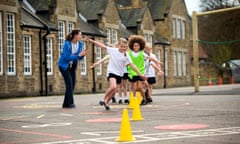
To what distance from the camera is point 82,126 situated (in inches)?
473

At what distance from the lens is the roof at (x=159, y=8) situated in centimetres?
6388

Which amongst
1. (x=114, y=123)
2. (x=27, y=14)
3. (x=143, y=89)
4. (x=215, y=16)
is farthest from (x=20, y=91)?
(x=215, y=16)

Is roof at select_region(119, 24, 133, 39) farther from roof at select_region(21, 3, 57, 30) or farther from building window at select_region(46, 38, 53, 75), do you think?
building window at select_region(46, 38, 53, 75)

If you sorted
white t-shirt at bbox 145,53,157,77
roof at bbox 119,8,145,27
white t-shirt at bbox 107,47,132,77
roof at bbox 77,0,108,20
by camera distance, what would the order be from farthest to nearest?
roof at bbox 119,8,145,27 < roof at bbox 77,0,108,20 < white t-shirt at bbox 145,53,157,77 < white t-shirt at bbox 107,47,132,77

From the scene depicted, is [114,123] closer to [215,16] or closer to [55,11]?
[55,11]

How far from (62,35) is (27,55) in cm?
497

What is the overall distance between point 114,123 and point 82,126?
0.77m

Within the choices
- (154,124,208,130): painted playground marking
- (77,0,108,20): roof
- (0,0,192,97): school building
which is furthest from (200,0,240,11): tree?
(154,124,208,130): painted playground marking

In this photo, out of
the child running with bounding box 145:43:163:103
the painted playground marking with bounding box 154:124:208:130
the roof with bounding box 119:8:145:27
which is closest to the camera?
the painted playground marking with bounding box 154:124:208:130

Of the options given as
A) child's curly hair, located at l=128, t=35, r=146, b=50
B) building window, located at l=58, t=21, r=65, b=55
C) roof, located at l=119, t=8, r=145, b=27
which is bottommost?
child's curly hair, located at l=128, t=35, r=146, b=50

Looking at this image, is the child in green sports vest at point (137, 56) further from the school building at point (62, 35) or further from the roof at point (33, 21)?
the roof at point (33, 21)

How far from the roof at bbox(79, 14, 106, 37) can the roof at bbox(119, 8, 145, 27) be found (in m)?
8.71

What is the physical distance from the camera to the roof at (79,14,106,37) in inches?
1854

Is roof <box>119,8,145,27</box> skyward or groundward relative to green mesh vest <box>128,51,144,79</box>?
skyward
